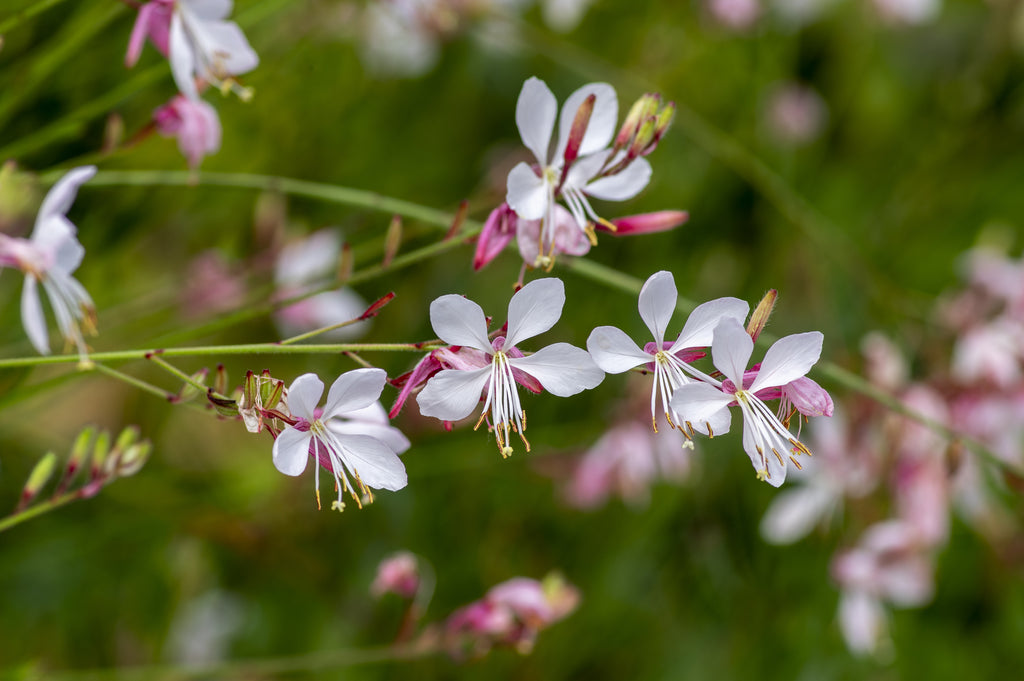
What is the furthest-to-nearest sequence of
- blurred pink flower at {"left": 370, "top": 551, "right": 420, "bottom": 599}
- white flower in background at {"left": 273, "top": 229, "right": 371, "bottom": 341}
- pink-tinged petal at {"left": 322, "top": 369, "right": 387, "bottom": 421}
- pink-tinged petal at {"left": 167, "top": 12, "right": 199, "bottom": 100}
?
1. white flower in background at {"left": 273, "top": 229, "right": 371, "bottom": 341}
2. blurred pink flower at {"left": 370, "top": 551, "right": 420, "bottom": 599}
3. pink-tinged petal at {"left": 167, "top": 12, "right": 199, "bottom": 100}
4. pink-tinged petal at {"left": 322, "top": 369, "right": 387, "bottom": 421}

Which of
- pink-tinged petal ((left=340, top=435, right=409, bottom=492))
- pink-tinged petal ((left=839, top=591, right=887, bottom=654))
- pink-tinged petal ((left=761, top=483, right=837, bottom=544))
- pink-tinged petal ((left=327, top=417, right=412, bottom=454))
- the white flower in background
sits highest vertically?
pink-tinged petal ((left=340, top=435, right=409, bottom=492))

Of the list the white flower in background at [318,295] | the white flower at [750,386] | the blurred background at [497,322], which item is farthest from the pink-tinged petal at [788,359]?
the white flower in background at [318,295]

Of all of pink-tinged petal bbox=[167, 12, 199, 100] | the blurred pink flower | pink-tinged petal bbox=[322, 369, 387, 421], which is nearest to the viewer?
pink-tinged petal bbox=[322, 369, 387, 421]

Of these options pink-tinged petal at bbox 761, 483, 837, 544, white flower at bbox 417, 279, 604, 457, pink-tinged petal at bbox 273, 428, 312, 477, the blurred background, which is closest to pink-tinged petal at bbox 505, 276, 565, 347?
white flower at bbox 417, 279, 604, 457

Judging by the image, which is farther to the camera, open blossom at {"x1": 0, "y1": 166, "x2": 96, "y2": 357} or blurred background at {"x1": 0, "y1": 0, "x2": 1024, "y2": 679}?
blurred background at {"x1": 0, "y1": 0, "x2": 1024, "y2": 679}

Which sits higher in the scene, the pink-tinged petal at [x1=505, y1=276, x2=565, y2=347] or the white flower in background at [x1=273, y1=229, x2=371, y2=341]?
the pink-tinged petal at [x1=505, y1=276, x2=565, y2=347]

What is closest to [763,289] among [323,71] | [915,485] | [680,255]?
[680,255]

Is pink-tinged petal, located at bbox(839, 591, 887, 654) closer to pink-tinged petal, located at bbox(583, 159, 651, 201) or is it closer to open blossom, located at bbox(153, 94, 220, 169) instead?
pink-tinged petal, located at bbox(583, 159, 651, 201)

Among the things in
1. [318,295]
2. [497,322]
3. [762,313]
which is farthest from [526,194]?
[497,322]
